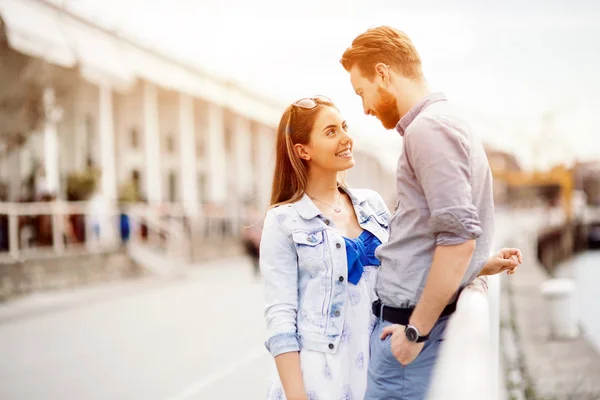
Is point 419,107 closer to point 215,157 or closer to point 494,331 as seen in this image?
point 494,331

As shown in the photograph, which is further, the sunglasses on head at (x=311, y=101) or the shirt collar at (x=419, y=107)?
the sunglasses on head at (x=311, y=101)

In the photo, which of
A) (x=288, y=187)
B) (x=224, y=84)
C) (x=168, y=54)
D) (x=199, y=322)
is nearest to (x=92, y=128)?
(x=168, y=54)

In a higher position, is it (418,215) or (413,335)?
(418,215)

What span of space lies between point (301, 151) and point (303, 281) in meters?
0.42

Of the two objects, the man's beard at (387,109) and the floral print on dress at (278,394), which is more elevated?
the man's beard at (387,109)

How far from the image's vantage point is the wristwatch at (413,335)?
208 centimetres

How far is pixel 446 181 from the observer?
1997 mm

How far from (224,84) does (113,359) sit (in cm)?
2761

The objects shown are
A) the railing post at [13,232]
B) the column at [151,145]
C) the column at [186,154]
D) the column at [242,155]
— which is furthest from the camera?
the column at [242,155]

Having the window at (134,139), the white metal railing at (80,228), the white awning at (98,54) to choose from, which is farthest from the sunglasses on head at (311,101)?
the window at (134,139)

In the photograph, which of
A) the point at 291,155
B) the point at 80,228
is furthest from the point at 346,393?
the point at 80,228

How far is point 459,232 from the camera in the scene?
2.00 m

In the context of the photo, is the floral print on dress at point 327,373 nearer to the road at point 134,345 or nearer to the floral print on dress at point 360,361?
the floral print on dress at point 360,361

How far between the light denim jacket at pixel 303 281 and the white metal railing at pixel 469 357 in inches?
24.7
